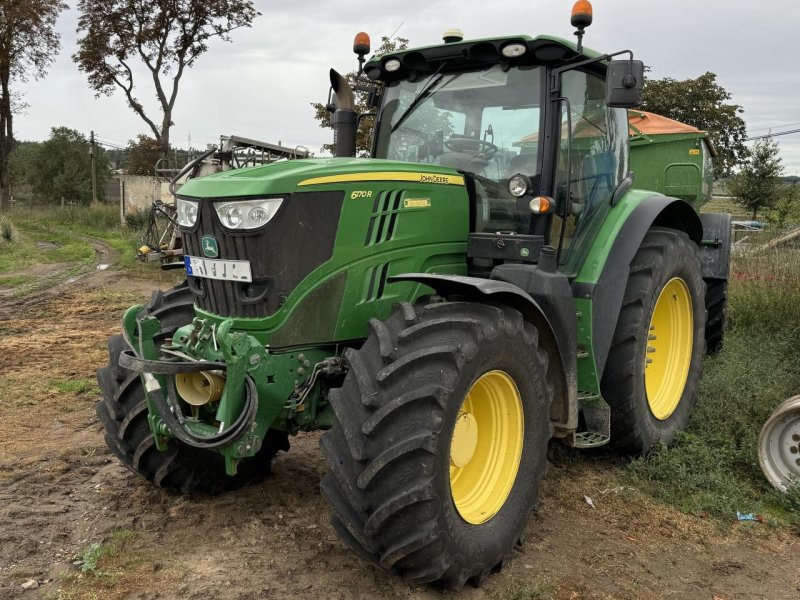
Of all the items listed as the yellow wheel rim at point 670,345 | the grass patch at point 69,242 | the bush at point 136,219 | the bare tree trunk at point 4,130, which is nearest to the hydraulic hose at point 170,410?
the yellow wheel rim at point 670,345

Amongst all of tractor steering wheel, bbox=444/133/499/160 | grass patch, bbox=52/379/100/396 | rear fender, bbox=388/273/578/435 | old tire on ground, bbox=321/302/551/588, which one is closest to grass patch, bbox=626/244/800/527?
rear fender, bbox=388/273/578/435

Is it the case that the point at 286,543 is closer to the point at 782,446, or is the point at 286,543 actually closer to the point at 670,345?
the point at 782,446

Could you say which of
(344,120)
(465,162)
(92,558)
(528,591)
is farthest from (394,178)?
(92,558)

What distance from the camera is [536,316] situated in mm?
3533

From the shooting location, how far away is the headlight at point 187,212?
3441 millimetres

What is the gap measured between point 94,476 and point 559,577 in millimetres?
2787

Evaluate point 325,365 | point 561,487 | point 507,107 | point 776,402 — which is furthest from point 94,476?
point 776,402

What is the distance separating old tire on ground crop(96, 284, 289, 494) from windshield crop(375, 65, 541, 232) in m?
1.66

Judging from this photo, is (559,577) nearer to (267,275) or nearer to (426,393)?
(426,393)

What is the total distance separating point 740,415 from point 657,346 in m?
0.74

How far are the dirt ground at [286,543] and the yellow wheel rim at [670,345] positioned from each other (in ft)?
2.86

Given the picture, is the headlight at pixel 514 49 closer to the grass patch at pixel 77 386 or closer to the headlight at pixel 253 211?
the headlight at pixel 253 211

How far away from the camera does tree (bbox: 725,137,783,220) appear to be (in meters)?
24.8

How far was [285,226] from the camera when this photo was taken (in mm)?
3234
